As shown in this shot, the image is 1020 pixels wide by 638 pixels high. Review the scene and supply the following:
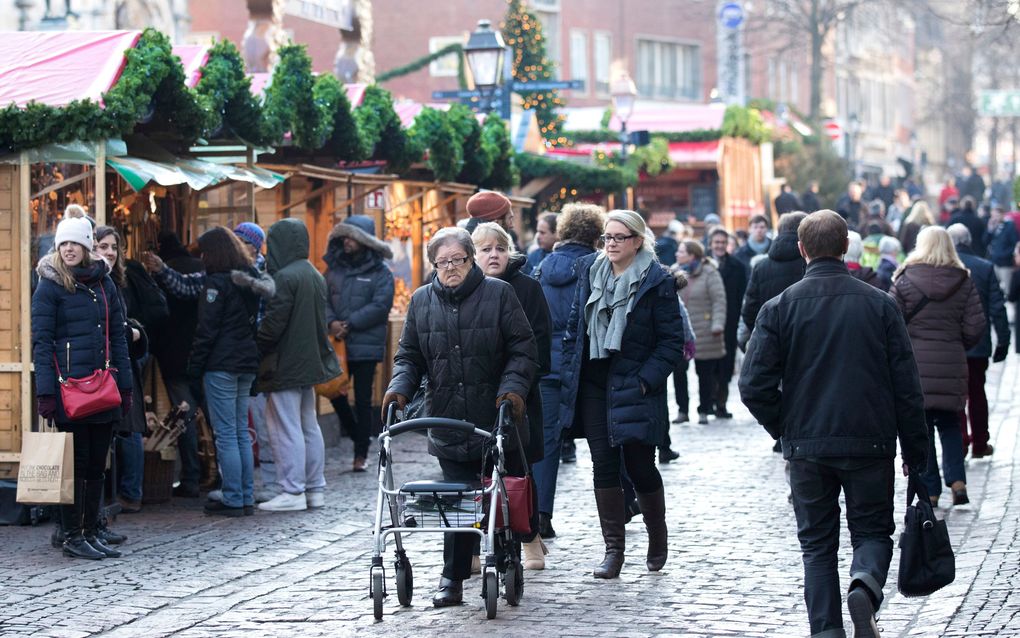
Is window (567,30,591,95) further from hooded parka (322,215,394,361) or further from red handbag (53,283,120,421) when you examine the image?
red handbag (53,283,120,421)

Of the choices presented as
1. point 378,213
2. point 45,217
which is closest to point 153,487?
point 45,217

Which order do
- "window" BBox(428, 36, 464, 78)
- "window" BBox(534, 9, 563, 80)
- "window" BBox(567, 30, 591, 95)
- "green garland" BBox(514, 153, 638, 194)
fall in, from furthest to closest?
"window" BBox(567, 30, 591, 95), "window" BBox(534, 9, 563, 80), "window" BBox(428, 36, 464, 78), "green garland" BBox(514, 153, 638, 194)

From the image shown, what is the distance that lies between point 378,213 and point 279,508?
5985mm

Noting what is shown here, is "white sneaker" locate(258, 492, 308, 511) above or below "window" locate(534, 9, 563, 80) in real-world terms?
below

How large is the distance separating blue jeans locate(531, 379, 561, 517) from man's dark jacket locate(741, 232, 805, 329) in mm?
2310

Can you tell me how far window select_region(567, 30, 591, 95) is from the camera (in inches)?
2235

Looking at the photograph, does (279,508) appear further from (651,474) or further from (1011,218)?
(1011,218)

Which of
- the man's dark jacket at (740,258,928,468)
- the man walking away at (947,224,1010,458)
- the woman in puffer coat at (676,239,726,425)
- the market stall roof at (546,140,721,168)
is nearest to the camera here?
the man's dark jacket at (740,258,928,468)

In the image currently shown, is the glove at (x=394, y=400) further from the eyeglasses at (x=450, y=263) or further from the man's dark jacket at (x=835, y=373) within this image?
the man's dark jacket at (x=835, y=373)

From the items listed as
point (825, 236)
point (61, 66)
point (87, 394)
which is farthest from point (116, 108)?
point (825, 236)

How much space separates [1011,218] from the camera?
90.4 feet

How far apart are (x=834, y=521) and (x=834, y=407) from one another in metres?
0.48

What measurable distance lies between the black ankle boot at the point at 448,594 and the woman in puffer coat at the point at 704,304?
8.18 meters

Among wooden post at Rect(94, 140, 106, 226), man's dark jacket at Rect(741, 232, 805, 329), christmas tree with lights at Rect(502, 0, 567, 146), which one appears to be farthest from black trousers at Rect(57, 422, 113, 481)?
christmas tree with lights at Rect(502, 0, 567, 146)
